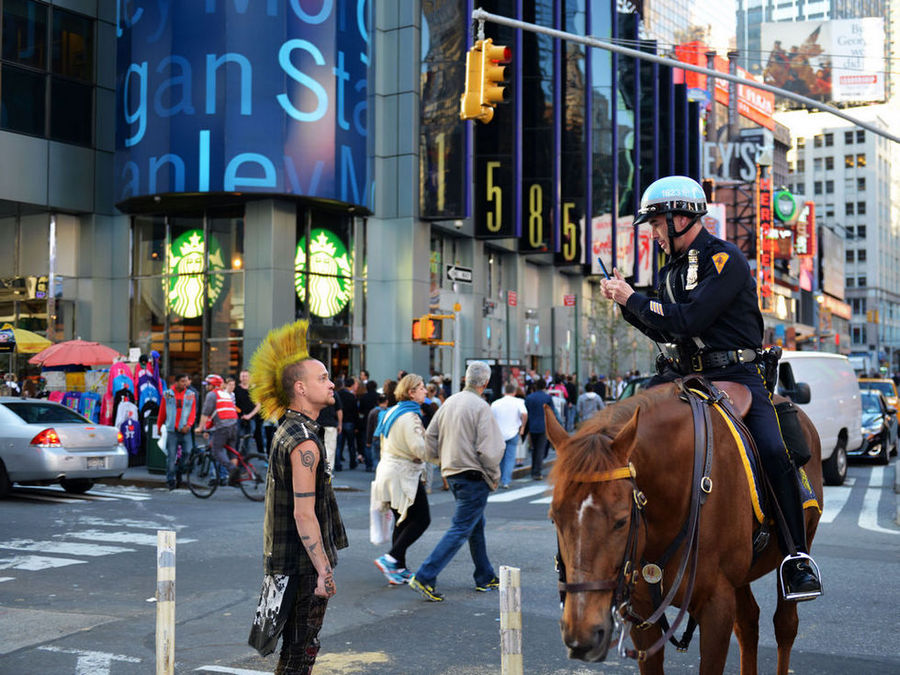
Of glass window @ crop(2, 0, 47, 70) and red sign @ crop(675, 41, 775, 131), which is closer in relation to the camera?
glass window @ crop(2, 0, 47, 70)

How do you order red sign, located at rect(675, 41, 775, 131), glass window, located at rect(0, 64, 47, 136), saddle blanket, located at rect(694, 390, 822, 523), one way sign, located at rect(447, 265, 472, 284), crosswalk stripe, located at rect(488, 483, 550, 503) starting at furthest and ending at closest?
1. red sign, located at rect(675, 41, 775, 131)
2. glass window, located at rect(0, 64, 47, 136)
3. one way sign, located at rect(447, 265, 472, 284)
4. crosswalk stripe, located at rect(488, 483, 550, 503)
5. saddle blanket, located at rect(694, 390, 822, 523)

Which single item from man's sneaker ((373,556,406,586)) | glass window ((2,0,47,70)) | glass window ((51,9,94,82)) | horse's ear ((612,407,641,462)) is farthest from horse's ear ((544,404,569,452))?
glass window ((51,9,94,82))

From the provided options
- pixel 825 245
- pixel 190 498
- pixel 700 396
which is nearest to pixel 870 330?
pixel 825 245

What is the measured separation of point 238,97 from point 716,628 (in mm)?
26847

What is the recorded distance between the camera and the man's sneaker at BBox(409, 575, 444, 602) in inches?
352

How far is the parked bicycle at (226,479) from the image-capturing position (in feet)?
56.6

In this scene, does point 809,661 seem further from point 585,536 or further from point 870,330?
point 870,330

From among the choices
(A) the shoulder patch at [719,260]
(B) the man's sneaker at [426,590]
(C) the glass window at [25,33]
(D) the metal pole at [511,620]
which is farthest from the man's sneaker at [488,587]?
(C) the glass window at [25,33]

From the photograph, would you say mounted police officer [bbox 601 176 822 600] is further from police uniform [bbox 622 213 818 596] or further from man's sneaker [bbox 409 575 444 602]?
man's sneaker [bbox 409 575 444 602]

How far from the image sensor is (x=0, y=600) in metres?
8.88

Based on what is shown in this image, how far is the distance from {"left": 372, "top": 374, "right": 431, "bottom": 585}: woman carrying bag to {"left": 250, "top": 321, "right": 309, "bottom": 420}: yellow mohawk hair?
481cm

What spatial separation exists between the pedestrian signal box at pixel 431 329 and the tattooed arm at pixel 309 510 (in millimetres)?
16045

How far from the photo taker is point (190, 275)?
3216 cm

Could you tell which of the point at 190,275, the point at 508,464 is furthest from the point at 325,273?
the point at 508,464
